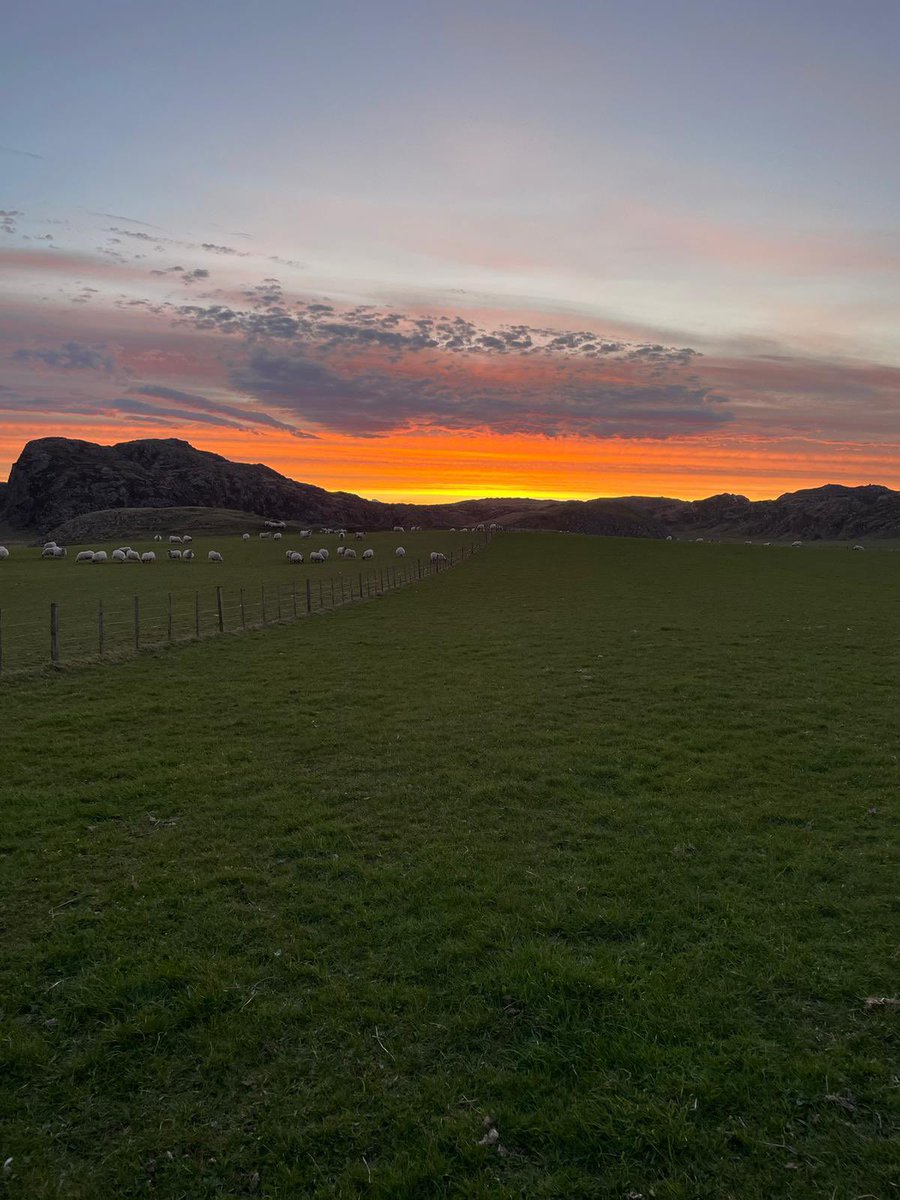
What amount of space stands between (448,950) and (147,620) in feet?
106

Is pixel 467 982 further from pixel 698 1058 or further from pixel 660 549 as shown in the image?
pixel 660 549

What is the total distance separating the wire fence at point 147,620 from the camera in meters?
26.3

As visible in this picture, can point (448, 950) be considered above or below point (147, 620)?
below

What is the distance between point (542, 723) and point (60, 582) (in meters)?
54.2

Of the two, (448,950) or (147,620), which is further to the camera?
(147,620)

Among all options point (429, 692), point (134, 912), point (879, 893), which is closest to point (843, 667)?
point (429, 692)

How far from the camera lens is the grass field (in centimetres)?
587

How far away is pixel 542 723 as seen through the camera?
18.5m

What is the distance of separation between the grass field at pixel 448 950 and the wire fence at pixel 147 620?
282 inches

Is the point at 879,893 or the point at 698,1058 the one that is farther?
the point at 879,893

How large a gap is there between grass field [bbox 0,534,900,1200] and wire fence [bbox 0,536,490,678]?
7.15m

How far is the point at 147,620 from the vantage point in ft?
119

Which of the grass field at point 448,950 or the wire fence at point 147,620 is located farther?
the wire fence at point 147,620

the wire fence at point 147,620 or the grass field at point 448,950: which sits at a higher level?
the wire fence at point 147,620
